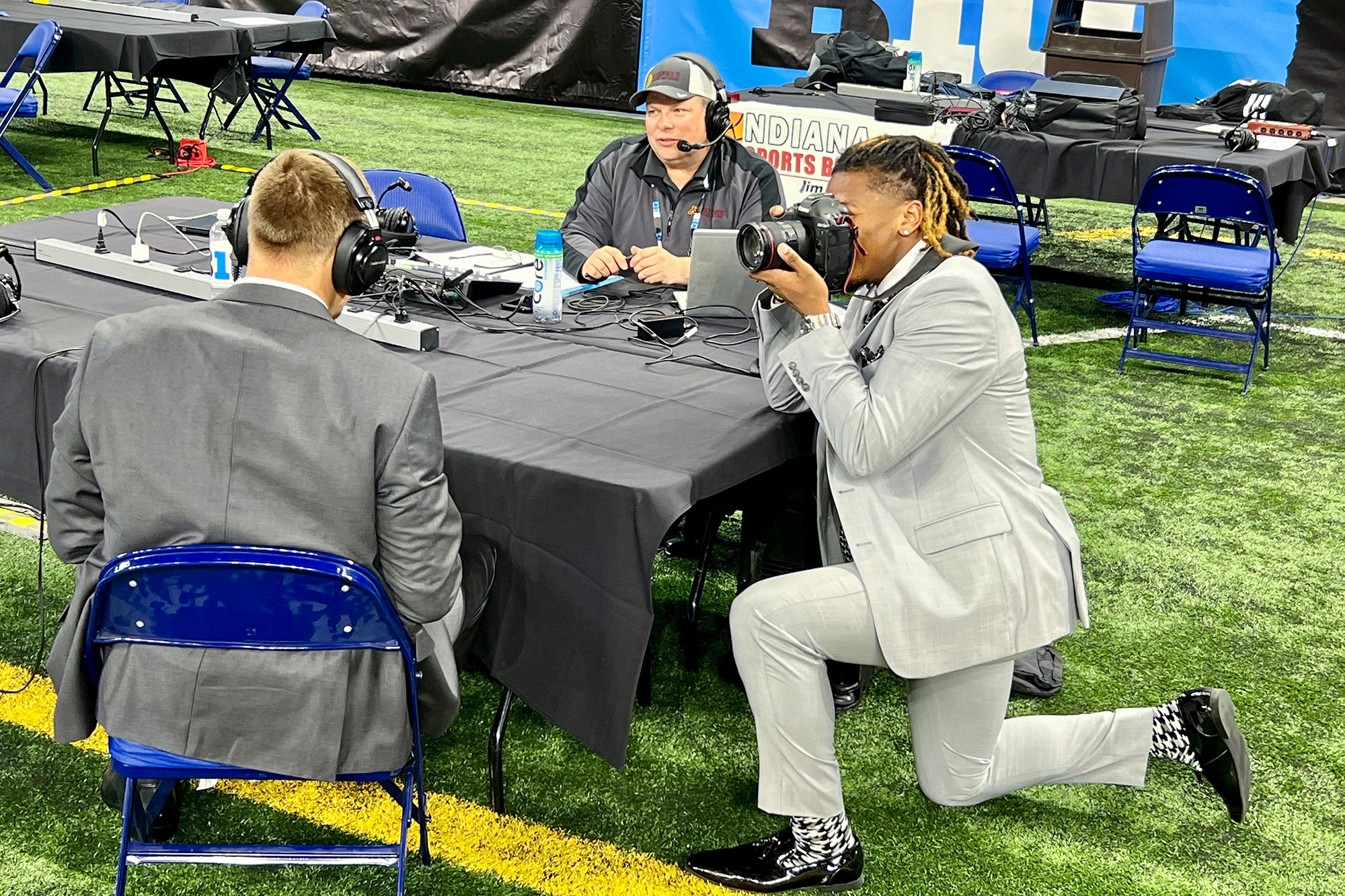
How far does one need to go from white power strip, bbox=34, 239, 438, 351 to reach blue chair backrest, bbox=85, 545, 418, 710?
3.37ft

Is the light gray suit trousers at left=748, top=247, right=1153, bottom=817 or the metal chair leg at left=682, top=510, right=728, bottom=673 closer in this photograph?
the light gray suit trousers at left=748, top=247, right=1153, bottom=817

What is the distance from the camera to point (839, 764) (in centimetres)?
308

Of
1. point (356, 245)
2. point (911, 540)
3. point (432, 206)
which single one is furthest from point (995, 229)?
point (356, 245)

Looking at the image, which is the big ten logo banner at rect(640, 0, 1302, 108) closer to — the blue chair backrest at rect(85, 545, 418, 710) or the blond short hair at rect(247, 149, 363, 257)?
the blond short hair at rect(247, 149, 363, 257)

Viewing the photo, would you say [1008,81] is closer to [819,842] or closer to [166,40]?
[166,40]

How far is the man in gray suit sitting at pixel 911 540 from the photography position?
2.38 meters

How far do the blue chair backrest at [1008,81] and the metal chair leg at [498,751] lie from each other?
7721 mm

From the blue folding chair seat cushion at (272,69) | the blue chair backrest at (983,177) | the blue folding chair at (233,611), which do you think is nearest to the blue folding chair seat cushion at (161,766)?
the blue folding chair at (233,611)

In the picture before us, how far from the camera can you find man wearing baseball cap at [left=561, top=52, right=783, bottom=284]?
4.07 meters

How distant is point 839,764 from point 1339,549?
2260 mm

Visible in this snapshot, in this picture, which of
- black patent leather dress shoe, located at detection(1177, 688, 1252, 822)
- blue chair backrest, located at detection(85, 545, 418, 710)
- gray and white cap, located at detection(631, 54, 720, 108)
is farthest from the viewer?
gray and white cap, located at detection(631, 54, 720, 108)

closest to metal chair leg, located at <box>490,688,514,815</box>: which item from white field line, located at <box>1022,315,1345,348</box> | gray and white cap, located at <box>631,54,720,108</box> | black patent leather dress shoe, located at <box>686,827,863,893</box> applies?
black patent leather dress shoe, located at <box>686,827,863,893</box>

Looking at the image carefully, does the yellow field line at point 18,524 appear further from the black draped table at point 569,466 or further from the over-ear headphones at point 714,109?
the over-ear headphones at point 714,109

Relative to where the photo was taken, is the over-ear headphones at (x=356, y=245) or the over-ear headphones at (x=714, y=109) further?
the over-ear headphones at (x=714, y=109)
